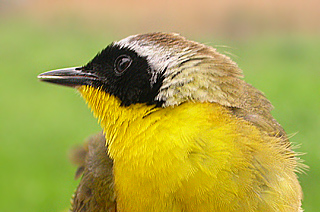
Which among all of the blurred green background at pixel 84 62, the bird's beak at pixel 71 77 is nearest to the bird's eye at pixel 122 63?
the bird's beak at pixel 71 77

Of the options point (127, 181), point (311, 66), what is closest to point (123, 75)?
point (127, 181)

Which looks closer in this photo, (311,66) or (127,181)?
(127,181)

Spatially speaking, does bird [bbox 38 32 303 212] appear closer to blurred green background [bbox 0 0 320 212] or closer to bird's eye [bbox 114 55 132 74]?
bird's eye [bbox 114 55 132 74]

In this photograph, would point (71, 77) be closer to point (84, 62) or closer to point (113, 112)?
point (113, 112)

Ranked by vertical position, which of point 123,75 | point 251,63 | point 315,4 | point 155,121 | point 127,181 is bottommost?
point 251,63

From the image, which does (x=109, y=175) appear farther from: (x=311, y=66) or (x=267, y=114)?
(x=311, y=66)

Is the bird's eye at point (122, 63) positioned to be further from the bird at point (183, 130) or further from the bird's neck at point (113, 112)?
the bird's neck at point (113, 112)

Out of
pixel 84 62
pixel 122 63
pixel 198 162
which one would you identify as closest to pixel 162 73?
pixel 122 63
